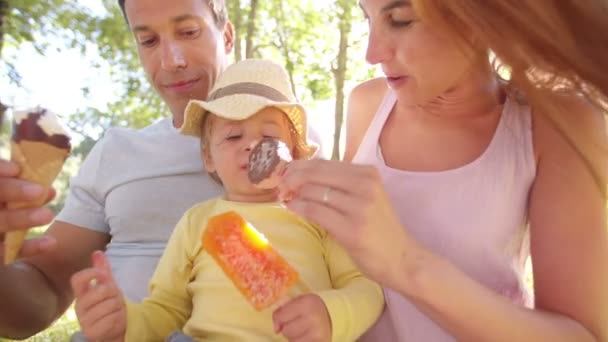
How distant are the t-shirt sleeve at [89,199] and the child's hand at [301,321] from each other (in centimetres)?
137

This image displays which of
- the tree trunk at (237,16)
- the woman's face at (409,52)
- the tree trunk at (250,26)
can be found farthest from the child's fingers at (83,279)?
the tree trunk at (237,16)

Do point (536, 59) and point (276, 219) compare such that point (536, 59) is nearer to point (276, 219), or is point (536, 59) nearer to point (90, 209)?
point (276, 219)

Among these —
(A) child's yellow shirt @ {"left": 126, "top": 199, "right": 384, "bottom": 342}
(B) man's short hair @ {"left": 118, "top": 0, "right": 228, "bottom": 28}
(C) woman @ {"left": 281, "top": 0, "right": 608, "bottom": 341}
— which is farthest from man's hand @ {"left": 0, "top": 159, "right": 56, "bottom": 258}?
(B) man's short hair @ {"left": 118, "top": 0, "right": 228, "bottom": 28}

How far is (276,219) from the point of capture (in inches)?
87.3

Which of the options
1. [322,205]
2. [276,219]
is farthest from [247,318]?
[322,205]

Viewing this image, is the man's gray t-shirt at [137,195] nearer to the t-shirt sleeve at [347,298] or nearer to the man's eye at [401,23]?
the t-shirt sleeve at [347,298]

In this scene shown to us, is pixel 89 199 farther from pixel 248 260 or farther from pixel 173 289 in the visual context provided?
pixel 248 260

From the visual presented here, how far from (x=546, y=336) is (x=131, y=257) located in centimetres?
164

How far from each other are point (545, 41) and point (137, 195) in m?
1.67

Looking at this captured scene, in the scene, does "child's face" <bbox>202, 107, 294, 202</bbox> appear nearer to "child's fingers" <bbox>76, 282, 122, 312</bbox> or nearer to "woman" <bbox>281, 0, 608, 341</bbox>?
"woman" <bbox>281, 0, 608, 341</bbox>

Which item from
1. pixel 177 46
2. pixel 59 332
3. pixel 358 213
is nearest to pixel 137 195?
pixel 177 46

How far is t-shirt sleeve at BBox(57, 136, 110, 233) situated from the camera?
9.61 feet

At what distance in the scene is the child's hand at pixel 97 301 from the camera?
6.42 feet

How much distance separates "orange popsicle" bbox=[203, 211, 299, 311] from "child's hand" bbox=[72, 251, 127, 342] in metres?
0.32
